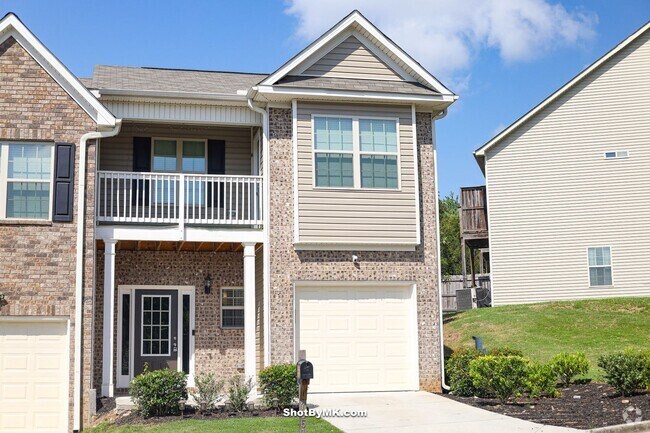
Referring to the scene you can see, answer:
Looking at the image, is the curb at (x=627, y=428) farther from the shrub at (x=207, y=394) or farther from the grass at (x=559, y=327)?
the grass at (x=559, y=327)

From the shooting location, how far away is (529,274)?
26.4 meters

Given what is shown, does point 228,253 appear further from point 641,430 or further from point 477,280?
point 477,280

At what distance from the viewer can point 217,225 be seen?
675 inches

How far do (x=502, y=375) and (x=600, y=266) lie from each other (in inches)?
485

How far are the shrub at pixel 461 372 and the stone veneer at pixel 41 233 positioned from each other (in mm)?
7294

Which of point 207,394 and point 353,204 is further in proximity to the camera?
point 353,204

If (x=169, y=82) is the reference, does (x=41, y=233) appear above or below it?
below

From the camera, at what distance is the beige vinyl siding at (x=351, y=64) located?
Result: 17.6 meters

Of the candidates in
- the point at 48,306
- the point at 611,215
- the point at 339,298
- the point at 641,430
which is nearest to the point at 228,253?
the point at 339,298

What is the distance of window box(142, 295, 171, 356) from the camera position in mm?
18250

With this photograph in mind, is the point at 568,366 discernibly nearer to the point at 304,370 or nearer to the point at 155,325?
the point at 304,370

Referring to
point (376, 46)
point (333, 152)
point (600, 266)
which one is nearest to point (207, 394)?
point (333, 152)

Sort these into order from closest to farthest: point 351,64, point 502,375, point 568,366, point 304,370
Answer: point 304,370 → point 502,375 → point 568,366 → point 351,64

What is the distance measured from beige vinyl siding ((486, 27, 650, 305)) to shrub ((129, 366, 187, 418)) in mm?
15115
